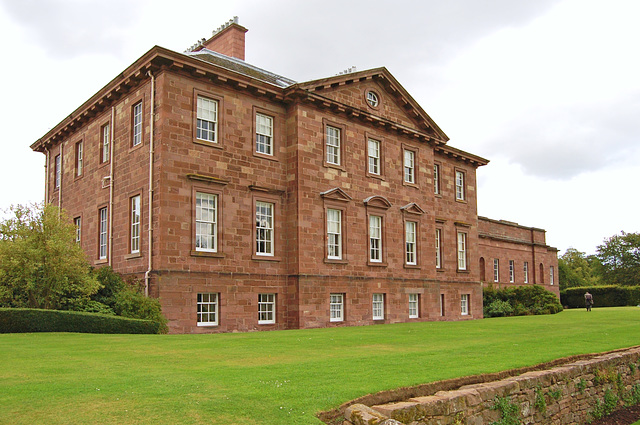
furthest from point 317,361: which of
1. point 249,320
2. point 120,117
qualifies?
point 120,117

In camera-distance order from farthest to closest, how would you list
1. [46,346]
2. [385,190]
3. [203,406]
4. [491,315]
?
[491,315], [385,190], [46,346], [203,406]

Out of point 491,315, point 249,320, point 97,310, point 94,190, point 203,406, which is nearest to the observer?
point 203,406

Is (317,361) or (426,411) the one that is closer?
(426,411)

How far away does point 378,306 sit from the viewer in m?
28.9

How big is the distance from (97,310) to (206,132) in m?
7.94

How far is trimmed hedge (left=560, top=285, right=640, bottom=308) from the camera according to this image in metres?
55.1

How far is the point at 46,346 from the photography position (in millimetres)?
14242

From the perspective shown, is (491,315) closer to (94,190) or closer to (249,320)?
(249,320)

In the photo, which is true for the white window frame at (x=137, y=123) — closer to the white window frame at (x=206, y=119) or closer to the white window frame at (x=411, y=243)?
the white window frame at (x=206, y=119)

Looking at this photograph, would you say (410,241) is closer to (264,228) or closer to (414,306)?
(414,306)

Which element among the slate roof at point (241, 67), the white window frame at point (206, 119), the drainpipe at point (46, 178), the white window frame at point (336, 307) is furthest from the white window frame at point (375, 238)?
the drainpipe at point (46, 178)

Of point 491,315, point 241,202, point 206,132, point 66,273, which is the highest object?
point 206,132

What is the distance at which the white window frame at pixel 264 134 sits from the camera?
2525 cm

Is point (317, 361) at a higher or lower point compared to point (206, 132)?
lower
